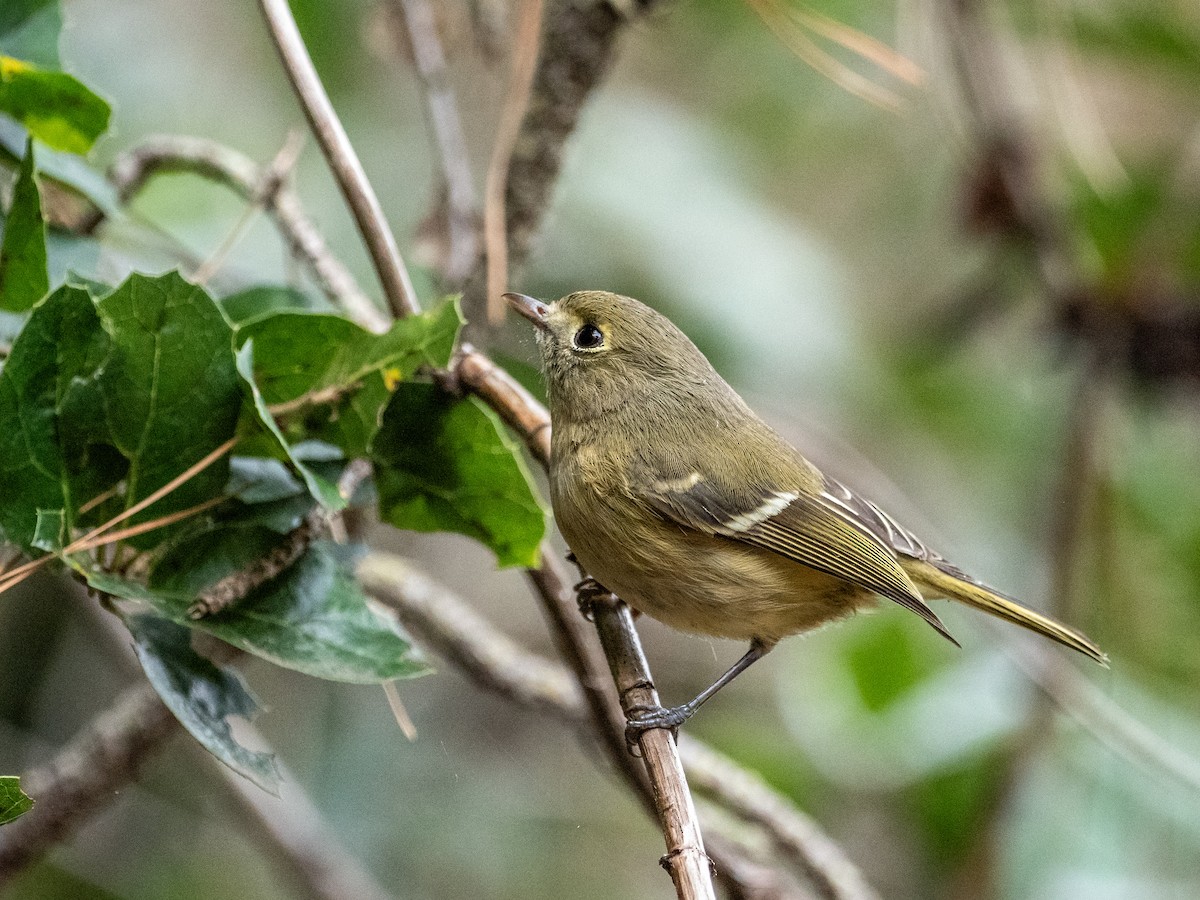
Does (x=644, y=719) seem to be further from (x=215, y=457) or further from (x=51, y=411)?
(x=51, y=411)

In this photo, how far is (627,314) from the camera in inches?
82.6

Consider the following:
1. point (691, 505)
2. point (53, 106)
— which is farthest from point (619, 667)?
point (53, 106)

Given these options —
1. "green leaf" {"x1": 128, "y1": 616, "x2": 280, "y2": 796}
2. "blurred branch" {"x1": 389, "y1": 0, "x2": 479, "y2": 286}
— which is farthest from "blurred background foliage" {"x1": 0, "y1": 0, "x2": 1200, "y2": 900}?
"green leaf" {"x1": 128, "y1": 616, "x2": 280, "y2": 796}

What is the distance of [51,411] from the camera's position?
1.32m

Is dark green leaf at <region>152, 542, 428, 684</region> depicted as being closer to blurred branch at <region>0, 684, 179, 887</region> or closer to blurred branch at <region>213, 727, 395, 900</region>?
blurred branch at <region>0, 684, 179, 887</region>

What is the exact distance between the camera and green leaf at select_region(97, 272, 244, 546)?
4.37 feet

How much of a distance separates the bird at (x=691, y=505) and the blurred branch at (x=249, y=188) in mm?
259

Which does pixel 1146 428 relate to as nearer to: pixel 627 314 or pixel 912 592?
pixel 912 592

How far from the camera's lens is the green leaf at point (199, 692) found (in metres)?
1.25

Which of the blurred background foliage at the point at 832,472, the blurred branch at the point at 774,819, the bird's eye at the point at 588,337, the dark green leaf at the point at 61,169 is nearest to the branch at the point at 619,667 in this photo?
the bird's eye at the point at 588,337

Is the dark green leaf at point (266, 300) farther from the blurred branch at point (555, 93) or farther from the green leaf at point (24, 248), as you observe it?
the blurred branch at point (555, 93)

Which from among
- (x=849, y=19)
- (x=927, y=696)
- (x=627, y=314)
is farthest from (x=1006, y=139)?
(x=627, y=314)

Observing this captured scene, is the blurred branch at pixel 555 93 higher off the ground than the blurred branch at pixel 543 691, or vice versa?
the blurred branch at pixel 555 93

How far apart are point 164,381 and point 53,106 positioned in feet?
1.76
